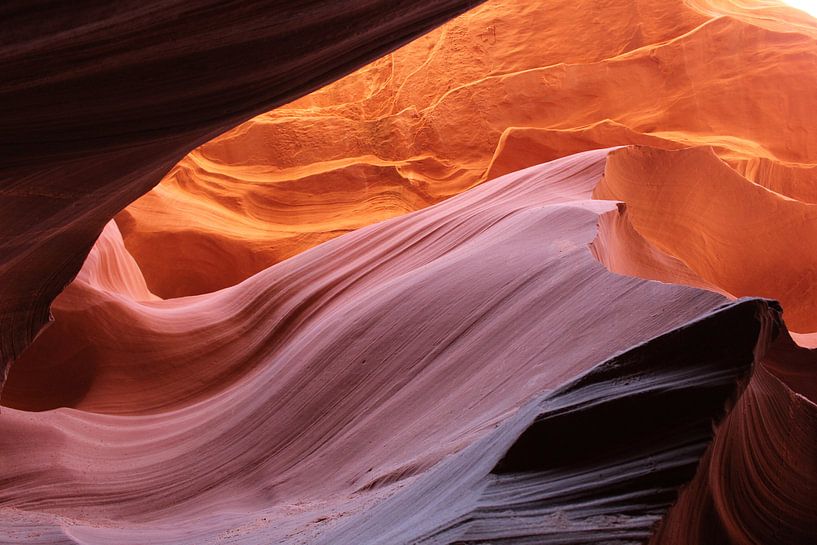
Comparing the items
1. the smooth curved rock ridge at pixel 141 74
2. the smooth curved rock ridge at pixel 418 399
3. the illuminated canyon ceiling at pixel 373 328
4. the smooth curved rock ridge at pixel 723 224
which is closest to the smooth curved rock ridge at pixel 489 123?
the illuminated canyon ceiling at pixel 373 328

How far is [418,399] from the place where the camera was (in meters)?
2.12

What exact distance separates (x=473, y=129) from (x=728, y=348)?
19.5ft

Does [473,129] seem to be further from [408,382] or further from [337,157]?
[408,382]

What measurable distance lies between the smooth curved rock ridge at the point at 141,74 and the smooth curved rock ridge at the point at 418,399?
797 millimetres

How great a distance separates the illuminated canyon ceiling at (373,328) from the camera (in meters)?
1.03

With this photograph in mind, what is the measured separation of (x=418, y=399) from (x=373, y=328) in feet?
1.72

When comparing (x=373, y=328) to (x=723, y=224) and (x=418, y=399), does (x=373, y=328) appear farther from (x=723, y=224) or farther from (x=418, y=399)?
(x=723, y=224)

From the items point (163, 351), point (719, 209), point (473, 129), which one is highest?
point (473, 129)

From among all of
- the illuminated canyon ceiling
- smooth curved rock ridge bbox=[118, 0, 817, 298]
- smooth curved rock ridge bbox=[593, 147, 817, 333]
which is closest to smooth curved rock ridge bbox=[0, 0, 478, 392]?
the illuminated canyon ceiling

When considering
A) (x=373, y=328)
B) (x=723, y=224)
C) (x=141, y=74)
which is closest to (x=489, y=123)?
(x=723, y=224)

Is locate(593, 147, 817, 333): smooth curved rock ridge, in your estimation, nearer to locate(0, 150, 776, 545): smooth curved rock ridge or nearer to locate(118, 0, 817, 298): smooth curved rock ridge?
locate(0, 150, 776, 545): smooth curved rock ridge

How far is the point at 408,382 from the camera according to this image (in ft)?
7.36

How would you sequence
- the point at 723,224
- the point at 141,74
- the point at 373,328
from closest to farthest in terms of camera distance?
the point at 141,74
the point at 373,328
the point at 723,224

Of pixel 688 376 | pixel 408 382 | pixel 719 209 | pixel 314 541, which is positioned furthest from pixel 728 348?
pixel 719 209
